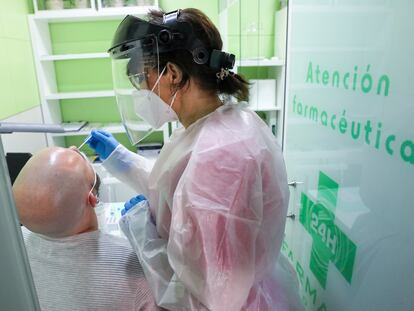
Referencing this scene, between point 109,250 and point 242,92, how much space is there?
68 centimetres

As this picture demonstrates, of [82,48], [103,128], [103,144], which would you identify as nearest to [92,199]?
[103,144]

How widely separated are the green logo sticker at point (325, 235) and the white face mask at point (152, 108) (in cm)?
62

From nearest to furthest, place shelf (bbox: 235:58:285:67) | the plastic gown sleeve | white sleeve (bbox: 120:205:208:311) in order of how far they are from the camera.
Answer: the plastic gown sleeve
white sleeve (bbox: 120:205:208:311)
shelf (bbox: 235:58:285:67)

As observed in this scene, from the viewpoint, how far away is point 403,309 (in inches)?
31.5

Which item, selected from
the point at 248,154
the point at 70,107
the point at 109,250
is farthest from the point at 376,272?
the point at 70,107

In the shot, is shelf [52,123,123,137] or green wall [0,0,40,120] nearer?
green wall [0,0,40,120]

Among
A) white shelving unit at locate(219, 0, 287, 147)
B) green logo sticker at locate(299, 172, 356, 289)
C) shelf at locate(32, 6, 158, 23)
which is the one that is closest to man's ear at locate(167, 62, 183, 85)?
green logo sticker at locate(299, 172, 356, 289)

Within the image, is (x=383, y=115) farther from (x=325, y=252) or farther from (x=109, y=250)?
(x=109, y=250)

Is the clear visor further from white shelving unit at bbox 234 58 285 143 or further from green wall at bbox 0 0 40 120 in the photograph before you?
white shelving unit at bbox 234 58 285 143

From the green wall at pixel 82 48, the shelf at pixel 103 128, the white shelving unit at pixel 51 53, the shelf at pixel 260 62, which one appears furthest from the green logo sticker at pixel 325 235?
the shelf at pixel 103 128

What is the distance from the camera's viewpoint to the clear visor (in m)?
0.97

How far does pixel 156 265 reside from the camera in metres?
0.96

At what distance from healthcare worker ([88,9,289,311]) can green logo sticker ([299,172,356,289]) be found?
245mm

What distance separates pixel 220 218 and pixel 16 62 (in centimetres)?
210
